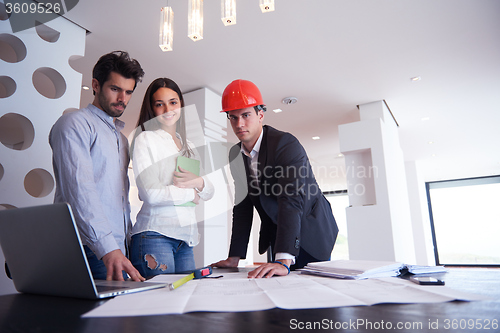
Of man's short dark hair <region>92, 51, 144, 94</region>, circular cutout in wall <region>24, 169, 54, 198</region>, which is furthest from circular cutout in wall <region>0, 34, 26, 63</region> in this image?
man's short dark hair <region>92, 51, 144, 94</region>

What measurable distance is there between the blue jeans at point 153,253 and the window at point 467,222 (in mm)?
11131

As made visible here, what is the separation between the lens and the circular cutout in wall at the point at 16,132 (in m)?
2.16

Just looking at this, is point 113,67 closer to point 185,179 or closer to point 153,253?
point 185,179

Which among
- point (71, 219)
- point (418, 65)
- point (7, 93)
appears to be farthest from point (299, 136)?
point (71, 219)

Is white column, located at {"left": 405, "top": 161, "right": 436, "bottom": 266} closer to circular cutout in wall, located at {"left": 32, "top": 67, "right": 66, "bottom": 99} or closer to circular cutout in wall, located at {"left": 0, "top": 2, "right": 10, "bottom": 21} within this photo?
circular cutout in wall, located at {"left": 32, "top": 67, "right": 66, "bottom": 99}

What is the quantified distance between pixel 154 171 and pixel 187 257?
39 cm

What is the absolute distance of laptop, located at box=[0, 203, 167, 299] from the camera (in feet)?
1.89

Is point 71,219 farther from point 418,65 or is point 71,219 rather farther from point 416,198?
point 416,198

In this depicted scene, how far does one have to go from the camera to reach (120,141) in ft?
4.61

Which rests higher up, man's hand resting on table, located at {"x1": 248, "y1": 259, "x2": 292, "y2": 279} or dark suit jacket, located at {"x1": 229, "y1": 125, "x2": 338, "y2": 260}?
dark suit jacket, located at {"x1": 229, "y1": 125, "x2": 338, "y2": 260}

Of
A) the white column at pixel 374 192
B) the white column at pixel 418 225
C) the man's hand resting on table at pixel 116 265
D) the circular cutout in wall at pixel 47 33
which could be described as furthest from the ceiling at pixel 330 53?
the white column at pixel 418 225

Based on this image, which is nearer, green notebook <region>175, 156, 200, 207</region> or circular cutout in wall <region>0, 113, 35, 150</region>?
green notebook <region>175, 156, 200, 207</region>

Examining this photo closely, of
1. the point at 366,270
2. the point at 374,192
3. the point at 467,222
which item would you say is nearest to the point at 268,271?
the point at 366,270

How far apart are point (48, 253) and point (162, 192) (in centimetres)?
69
